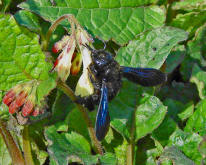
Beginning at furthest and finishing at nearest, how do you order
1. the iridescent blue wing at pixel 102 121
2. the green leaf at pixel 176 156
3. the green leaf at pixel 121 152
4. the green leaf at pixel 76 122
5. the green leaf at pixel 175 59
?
the green leaf at pixel 175 59
the green leaf at pixel 76 122
the green leaf at pixel 121 152
the green leaf at pixel 176 156
the iridescent blue wing at pixel 102 121

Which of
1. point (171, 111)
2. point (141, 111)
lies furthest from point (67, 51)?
point (171, 111)

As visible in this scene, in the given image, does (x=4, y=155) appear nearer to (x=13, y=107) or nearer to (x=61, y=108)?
(x=61, y=108)

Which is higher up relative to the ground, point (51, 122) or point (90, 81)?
point (90, 81)

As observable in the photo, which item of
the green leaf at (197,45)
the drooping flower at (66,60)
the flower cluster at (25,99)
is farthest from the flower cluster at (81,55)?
the green leaf at (197,45)

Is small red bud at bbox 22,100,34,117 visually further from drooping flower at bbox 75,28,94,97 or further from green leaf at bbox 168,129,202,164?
green leaf at bbox 168,129,202,164

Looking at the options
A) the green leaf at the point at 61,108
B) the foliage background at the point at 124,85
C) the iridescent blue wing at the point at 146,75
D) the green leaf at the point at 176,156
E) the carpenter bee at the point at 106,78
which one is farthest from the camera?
the green leaf at the point at 61,108

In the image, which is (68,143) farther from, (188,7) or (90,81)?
(188,7)

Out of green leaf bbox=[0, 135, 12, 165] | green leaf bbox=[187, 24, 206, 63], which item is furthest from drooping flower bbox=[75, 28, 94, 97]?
green leaf bbox=[187, 24, 206, 63]

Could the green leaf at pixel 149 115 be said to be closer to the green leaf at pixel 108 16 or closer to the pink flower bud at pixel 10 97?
the green leaf at pixel 108 16
